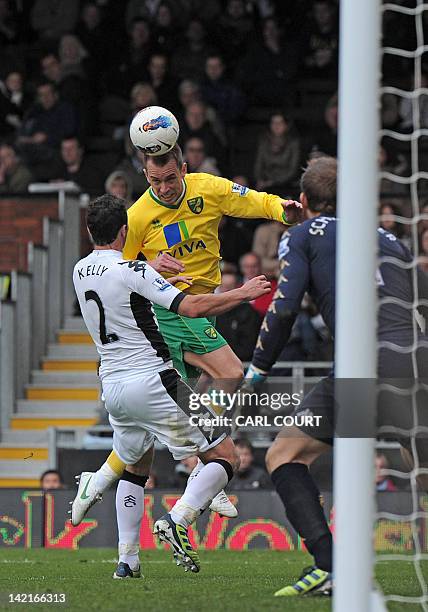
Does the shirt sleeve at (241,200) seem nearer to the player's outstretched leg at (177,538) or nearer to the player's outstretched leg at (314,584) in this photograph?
the player's outstretched leg at (177,538)

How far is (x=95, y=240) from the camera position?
777 cm

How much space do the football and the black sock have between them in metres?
2.42

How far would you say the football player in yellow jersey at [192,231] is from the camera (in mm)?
8523

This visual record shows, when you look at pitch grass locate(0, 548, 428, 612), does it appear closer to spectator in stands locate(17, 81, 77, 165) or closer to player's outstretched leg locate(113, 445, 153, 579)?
player's outstretched leg locate(113, 445, 153, 579)

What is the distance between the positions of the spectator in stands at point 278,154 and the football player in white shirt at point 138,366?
8.51m

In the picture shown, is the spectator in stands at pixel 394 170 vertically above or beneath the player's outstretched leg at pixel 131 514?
above

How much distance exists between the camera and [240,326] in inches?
561

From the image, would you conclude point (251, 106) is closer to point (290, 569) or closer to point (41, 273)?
point (41, 273)

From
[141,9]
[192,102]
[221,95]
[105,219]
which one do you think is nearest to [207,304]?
[105,219]

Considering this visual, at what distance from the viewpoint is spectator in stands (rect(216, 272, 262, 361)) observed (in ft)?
46.4

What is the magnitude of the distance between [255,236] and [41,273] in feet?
8.23

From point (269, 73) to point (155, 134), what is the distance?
949 cm

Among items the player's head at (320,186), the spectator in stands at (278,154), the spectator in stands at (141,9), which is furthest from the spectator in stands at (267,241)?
the player's head at (320,186)

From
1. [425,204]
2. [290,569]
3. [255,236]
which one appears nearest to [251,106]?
[255,236]
